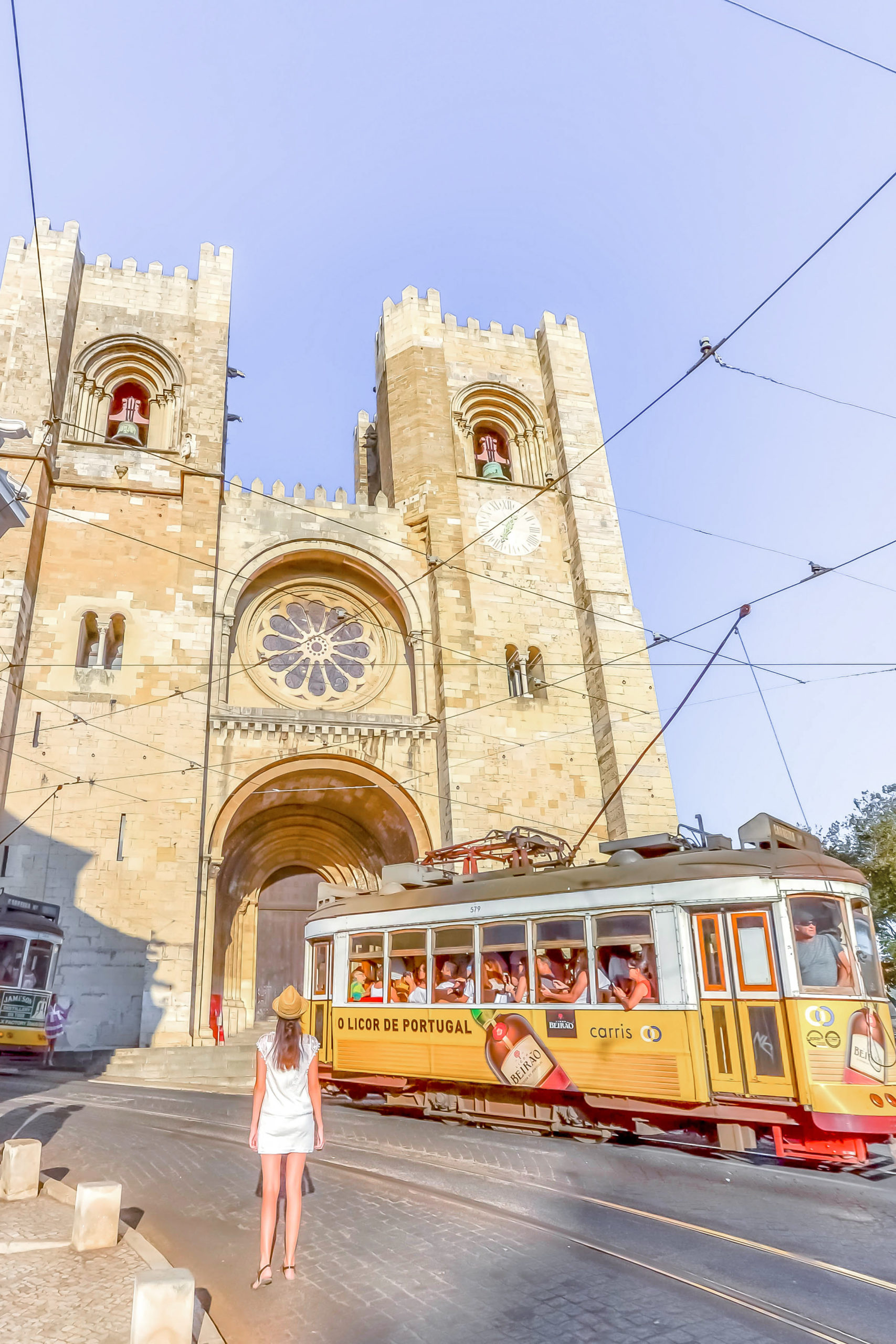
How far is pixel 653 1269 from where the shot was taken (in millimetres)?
4457

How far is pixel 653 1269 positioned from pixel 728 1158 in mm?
3705

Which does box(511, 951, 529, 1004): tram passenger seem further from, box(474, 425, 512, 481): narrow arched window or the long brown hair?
box(474, 425, 512, 481): narrow arched window

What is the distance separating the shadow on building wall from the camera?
15367 mm

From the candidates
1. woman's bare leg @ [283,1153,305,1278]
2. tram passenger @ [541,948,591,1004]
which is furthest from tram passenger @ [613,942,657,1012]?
woman's bare leg @ [283,1153,305,1278]

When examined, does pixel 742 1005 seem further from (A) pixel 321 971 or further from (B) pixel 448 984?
(A) pixel 321 971

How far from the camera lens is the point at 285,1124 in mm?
4367

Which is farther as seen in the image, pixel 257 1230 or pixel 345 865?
pixel 345 865

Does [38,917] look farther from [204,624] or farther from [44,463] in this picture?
[44,463]

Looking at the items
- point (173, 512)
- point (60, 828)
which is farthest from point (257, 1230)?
point (173, 512)

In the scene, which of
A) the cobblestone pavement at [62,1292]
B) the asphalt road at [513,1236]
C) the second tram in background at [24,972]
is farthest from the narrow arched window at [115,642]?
the cobblestone pavement at [62,1292]

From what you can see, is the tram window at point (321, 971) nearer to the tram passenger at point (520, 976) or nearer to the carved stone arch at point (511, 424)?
the tram passenger at point (520, 976)

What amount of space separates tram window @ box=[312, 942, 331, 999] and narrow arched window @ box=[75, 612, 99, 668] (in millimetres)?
9384

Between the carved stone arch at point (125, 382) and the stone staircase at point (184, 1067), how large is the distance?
44.3 ft

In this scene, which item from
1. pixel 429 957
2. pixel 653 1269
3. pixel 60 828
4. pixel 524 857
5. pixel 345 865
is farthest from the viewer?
pixel 345 865
